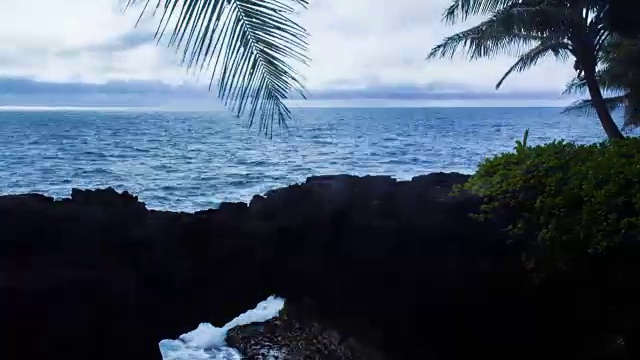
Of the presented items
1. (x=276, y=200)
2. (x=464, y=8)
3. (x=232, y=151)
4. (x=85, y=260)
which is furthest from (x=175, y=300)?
(x=232, y=151)

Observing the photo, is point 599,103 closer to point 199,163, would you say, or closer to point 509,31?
point 509,31

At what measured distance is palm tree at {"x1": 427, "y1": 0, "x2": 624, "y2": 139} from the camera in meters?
12.5

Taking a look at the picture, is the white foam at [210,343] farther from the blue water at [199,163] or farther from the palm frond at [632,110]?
the palm frond at [632,110]

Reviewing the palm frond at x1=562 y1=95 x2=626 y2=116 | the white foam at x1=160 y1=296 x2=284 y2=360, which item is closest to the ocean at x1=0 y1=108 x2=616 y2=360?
the white foam at x1=160 y1=296 x2=284 y2=360

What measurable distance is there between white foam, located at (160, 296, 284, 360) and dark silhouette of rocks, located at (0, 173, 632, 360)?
317 centimetres

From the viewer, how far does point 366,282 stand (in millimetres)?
5871

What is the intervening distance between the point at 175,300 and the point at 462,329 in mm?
2571

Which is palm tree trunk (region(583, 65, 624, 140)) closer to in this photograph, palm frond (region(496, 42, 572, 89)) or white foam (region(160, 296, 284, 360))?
palm frond (region(496, 42, 572, 89))

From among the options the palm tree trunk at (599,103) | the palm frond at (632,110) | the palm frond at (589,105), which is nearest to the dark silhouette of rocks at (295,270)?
the palm tree trunk at (599,103)

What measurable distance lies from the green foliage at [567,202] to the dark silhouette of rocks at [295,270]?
0.23 metres

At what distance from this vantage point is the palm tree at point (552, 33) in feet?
40.9

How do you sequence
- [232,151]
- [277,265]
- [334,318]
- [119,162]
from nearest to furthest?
[277,265] → [334,318] → [119,162] → [232,151]

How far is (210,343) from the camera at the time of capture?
9.58 metres

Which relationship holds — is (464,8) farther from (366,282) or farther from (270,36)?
(270,36)
